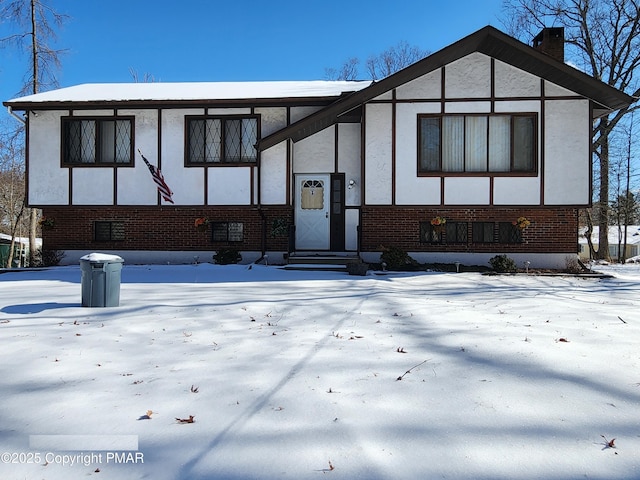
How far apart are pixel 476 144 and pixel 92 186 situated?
39.8ft

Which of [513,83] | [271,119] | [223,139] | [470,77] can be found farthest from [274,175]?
[513,83]

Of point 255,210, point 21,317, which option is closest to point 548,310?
point 21,317

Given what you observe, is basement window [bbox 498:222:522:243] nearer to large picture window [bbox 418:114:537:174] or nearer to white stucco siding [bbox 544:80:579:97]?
large picture window [bbox 418:114:537:174]

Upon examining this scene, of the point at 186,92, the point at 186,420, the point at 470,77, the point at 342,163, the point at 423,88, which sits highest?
the point at 186,92

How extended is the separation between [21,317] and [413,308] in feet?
18.2

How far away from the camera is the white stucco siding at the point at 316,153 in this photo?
1270 centimetres

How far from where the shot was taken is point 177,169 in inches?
494

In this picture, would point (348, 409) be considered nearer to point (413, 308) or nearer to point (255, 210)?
point (413, 308)

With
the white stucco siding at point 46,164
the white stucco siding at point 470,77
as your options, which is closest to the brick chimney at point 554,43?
the white stucco siding at point 470,77

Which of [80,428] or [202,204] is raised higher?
[202,204]

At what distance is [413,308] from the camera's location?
6.03 m

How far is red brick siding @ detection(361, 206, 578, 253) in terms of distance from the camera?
11625 millimetres

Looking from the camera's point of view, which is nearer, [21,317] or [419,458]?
[419,458]

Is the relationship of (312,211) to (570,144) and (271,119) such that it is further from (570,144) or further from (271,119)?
(570,144)
